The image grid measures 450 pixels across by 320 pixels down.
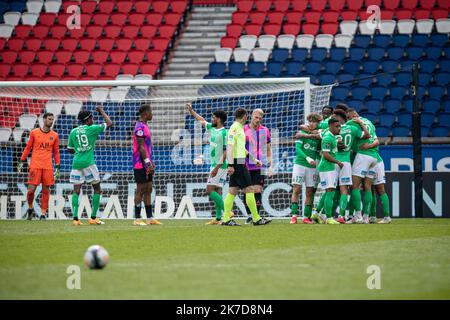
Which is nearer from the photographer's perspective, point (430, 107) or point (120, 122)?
point (120, 122)

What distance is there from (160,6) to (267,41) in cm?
407

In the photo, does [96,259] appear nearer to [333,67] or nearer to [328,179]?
[328,179]

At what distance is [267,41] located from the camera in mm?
22438

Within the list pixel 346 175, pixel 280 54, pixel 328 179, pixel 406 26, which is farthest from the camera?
pixel 406 26

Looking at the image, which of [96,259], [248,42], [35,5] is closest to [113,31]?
[35,5]

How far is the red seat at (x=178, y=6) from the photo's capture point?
2461 cm

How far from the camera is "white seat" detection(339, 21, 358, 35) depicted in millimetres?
22175

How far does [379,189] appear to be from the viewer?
14516 mm

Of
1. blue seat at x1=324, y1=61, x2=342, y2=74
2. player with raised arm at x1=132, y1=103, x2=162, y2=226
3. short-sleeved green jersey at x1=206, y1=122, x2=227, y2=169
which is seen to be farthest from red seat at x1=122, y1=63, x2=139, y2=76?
player with raised arm at x1=132, y1=103, x2=162, y2=226

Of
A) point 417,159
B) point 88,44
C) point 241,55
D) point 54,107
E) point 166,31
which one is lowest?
point 417,159

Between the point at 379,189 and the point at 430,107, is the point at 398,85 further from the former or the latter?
the point at 379,189

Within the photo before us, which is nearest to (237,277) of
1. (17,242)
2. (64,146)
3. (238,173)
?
(17,242)

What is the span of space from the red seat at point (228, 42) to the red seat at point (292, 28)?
1.41 metres

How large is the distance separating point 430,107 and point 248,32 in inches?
237
